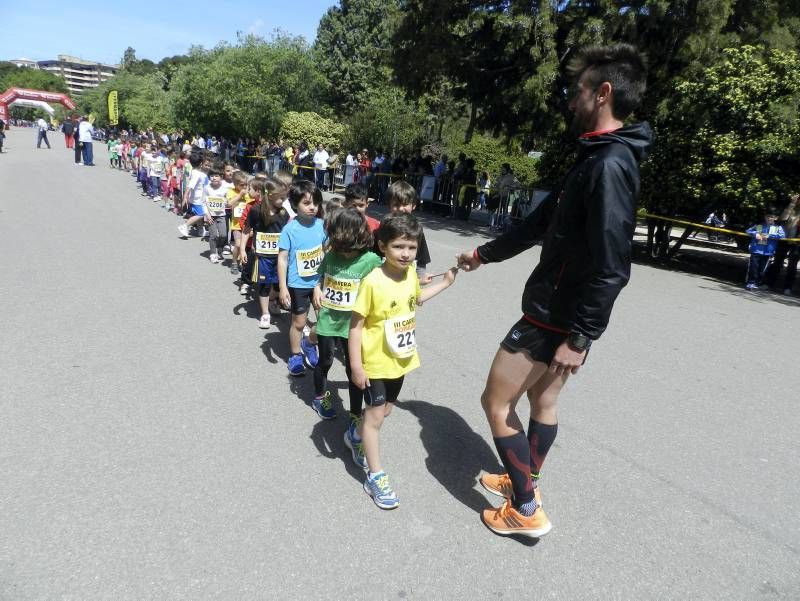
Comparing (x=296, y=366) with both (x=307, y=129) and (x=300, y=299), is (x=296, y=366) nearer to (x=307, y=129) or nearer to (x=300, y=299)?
(x=300, y=299)

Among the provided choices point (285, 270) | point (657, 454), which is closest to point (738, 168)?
point (657, 454)

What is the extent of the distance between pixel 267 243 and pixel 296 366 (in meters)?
1.55

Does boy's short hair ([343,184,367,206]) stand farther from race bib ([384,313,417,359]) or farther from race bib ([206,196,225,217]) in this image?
race bib ([206,196,225,217])

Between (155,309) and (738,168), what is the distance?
9.69 metres

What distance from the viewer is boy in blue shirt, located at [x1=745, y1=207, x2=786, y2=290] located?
984 cm

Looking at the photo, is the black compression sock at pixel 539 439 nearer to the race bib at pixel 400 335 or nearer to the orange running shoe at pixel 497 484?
the orange running shoe at pixel 497 484

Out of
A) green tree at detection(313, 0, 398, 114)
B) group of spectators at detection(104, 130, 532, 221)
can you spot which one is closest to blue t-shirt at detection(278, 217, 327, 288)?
group of spectators at detection(104, 130, 532, 221)

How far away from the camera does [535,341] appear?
2.61 meters

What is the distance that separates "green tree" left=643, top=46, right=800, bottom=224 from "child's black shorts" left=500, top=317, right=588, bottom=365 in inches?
360

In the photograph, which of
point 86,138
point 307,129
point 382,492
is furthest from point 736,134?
point 86,138

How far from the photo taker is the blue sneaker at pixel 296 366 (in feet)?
15.4

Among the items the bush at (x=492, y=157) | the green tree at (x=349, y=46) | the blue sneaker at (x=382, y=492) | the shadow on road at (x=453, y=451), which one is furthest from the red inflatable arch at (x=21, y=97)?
the blue sneaker at (x=382, y=492)

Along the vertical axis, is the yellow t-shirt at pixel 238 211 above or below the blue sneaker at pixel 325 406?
above

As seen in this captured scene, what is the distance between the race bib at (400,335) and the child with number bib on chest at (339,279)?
707 mm
